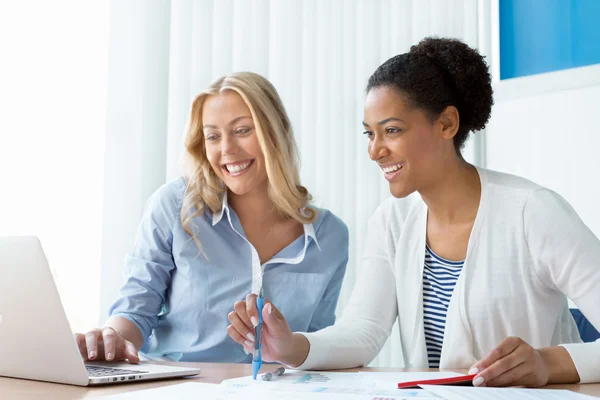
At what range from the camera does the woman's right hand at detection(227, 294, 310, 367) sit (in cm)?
119

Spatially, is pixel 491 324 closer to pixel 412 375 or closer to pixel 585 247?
pixel 585 247

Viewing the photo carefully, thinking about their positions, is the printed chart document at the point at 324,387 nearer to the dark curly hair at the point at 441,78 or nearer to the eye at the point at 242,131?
the dark curly hair at the point at 441,78

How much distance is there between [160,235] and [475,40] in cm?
164

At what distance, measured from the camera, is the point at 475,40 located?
2.82m

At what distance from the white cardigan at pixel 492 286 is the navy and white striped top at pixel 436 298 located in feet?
0.09

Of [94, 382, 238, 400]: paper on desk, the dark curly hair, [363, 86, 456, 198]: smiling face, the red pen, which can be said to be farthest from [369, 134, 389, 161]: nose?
[94, 382, 238, 400]: paper on desk

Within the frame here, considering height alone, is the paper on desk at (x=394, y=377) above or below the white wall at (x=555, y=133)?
below

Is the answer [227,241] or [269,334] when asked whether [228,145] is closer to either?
[227,241]

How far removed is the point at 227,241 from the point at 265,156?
0.28 meters

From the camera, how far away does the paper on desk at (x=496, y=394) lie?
92cm

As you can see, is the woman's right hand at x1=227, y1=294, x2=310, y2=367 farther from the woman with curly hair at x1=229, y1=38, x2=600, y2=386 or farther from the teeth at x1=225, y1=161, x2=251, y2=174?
the teeth at x1=225, y1=161, x2=251, y2=174

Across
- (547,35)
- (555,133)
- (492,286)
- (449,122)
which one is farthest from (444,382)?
(547,35)

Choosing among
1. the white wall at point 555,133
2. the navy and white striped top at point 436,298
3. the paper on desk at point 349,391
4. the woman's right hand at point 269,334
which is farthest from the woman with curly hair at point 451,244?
the white wall at point 555,133

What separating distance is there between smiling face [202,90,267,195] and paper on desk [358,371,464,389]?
0.92 metres
